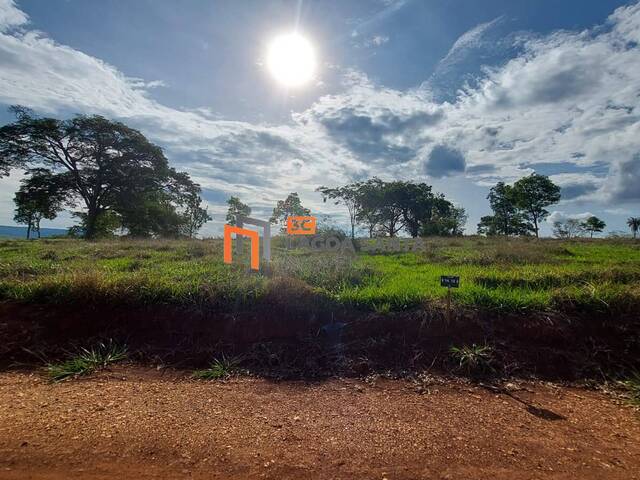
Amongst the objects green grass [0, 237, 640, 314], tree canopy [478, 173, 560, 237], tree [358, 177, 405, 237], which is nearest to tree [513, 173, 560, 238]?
tree canopy [478, 173, 560, 237]

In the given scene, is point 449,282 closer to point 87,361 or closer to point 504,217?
point 87,361

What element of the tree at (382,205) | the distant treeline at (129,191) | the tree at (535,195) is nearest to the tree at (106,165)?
the distant treeline at (129,191)

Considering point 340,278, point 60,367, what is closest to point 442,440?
point 340,278

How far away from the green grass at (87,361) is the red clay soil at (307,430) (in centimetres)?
16

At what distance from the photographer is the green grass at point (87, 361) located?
12.2ft

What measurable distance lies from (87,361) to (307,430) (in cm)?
304

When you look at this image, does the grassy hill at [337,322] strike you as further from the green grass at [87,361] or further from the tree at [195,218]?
the tree at [195,218]

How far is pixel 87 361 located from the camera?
3.96 m

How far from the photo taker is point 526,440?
267 centimetres

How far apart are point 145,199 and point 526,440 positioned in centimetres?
2840

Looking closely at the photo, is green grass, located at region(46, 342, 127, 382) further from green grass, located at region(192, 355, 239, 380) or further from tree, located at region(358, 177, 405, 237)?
tree, located at region(358, 177, 405, 237)

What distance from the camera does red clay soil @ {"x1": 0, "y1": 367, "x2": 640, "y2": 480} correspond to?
233 cm

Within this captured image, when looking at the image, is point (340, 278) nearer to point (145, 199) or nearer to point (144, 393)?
point (144, 393)

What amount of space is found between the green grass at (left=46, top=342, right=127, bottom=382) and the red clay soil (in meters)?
0.16
